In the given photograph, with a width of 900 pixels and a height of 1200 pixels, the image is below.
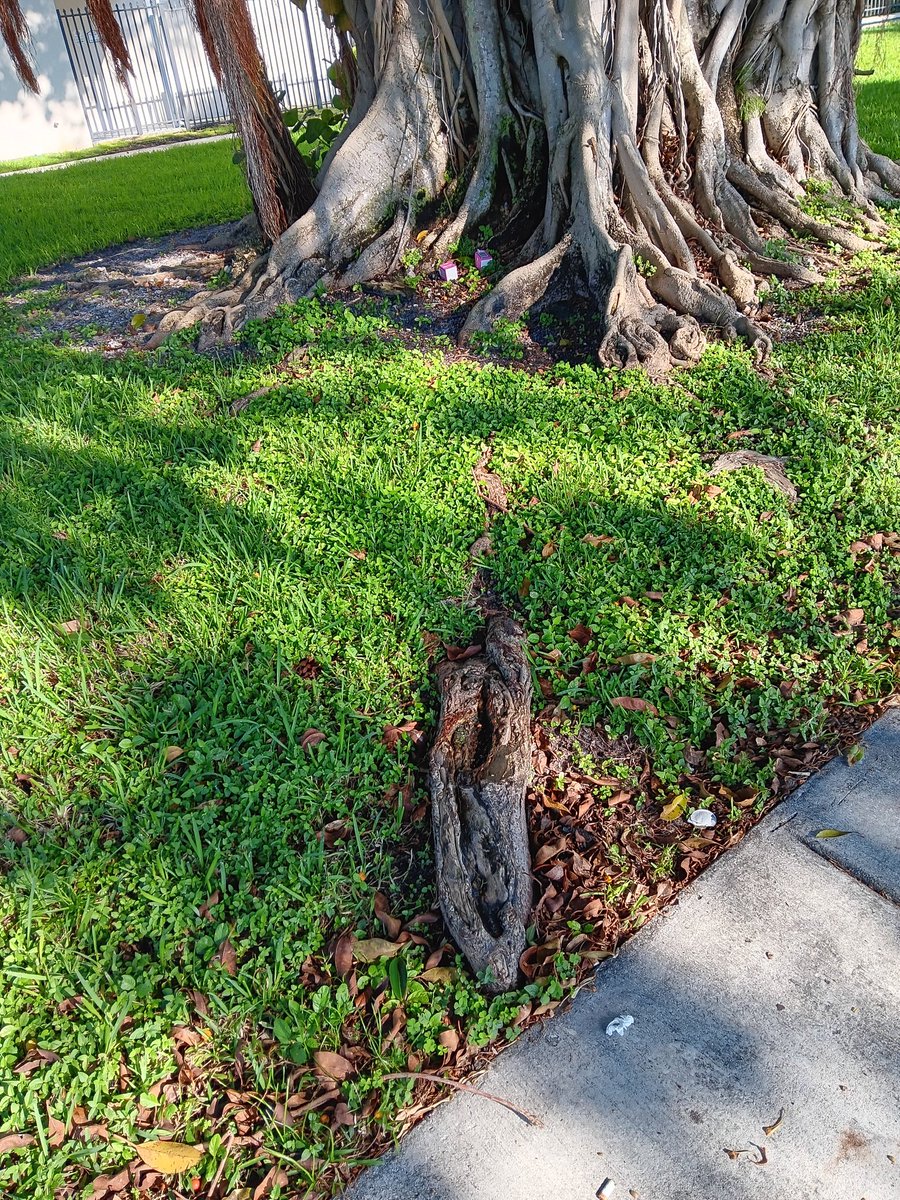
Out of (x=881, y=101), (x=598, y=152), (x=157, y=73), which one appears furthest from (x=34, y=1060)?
(x=157, y=73)

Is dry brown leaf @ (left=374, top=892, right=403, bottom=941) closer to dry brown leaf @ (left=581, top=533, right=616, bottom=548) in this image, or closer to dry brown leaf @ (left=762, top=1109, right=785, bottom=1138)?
dry brown leaf @ (left=762, top=1109, right=785, bottom=1138)

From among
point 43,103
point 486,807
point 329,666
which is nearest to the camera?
point 486,807

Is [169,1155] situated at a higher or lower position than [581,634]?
lower

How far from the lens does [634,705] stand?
3.13 metres

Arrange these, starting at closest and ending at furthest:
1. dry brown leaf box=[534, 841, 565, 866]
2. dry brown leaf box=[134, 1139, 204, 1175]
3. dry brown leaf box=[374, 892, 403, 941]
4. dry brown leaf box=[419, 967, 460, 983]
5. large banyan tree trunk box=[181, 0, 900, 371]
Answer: dry brown leaf box=[134, 1139, 204, 1175] → dry brown leaf box=[419, 967, 460, 983] → dry brown leaf box=[374, 892, 403, 941] → dry brown leaf box=[534, 841, 565, 866] → large banyan tree trunk box=[181, 0, 900, 371]

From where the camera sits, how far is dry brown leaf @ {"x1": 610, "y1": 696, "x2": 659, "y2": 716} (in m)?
3.12

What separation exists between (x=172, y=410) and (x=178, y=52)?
24996 mm

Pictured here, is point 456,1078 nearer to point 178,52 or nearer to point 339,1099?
point 339,1099

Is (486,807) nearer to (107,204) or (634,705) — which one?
(634,705)

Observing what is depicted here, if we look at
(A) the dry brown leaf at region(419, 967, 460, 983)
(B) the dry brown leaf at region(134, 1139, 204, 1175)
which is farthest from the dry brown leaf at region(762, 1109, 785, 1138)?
(B) the dry brown leaf at region(134, 1139, 204, 1175)

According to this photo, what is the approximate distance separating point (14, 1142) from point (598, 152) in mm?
5594

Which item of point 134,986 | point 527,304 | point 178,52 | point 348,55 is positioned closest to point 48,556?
point 134,986

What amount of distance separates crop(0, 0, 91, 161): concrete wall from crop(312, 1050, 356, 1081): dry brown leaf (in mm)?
22865

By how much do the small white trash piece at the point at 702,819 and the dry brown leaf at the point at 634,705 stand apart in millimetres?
393
